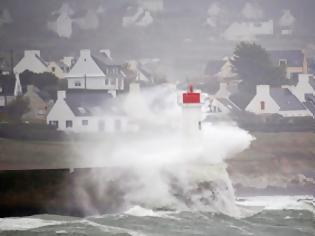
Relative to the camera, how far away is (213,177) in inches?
163

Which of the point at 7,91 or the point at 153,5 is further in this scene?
the point at 153,5

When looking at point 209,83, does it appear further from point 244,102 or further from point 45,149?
point 45,149

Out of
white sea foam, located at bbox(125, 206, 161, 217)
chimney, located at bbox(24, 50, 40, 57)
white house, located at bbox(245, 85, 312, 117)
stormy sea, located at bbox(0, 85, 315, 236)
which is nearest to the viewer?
stormy sea, located at bbox(0, 85, 315, 236)

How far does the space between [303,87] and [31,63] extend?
2079 millimetres

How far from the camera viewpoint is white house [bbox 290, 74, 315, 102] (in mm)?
4469

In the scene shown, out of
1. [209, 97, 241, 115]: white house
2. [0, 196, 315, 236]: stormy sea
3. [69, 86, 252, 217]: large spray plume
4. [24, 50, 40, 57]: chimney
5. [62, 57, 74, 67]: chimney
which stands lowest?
[0, 196, 315, 236]: stormy sea

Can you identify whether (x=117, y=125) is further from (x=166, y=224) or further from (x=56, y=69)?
(x=166, y=224)

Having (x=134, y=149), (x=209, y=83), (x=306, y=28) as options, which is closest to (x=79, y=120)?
(x=134, y=149)

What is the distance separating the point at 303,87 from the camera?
4480 millimetres

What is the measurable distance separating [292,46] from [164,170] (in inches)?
55.9

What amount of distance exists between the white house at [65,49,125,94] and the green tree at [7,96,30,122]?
35cm

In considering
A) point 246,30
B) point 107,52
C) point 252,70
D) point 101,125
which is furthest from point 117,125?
point 246,30

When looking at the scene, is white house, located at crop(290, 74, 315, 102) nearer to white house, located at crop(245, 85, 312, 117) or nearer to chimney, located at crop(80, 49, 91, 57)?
white house, located at crop(245, 85, 312, 117)

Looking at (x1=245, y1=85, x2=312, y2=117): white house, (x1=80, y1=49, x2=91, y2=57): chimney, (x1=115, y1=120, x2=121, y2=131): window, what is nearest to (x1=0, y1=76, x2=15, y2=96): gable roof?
(x1=80, y1=49, x2=91, y2=57): chimney
